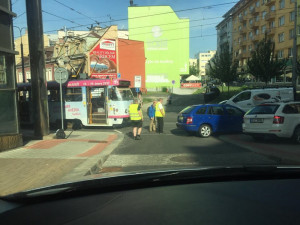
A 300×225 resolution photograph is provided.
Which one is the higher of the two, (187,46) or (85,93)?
(187,46)

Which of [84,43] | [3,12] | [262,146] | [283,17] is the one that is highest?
[283,17]

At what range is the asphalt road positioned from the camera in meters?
6.94

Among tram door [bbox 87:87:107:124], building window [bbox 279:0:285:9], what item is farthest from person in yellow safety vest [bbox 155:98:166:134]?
building window [bbox 279:0:285:9]

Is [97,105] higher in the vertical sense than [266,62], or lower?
lower

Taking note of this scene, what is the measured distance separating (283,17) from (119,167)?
4622 cm

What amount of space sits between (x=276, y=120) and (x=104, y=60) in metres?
32.6

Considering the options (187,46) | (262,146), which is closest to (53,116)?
(262,146)

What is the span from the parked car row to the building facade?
22.6 feet

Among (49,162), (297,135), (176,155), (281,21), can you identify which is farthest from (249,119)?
(281,21)

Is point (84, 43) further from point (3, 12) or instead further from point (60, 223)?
point (60, 223)

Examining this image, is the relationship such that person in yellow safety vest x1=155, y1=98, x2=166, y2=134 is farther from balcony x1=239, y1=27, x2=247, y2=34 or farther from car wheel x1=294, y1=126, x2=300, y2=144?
balcony x1=239, y1=27, x2=247, y2=34

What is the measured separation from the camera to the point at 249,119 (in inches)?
407

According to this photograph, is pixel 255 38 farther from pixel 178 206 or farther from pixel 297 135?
pixel 178 206

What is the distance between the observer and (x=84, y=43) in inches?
1479
